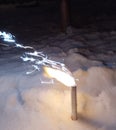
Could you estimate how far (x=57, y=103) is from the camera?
311cm

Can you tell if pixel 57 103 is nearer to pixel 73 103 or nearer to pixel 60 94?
pixel 60 94

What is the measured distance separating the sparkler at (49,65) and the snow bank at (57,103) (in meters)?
0.17

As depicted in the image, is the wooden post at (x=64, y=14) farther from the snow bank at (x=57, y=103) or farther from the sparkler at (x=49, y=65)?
the snow bank at (x=57, y=103)

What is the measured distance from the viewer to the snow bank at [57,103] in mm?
2863

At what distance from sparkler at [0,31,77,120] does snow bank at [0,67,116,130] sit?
170 millimetres

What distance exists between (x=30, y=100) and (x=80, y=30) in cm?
386

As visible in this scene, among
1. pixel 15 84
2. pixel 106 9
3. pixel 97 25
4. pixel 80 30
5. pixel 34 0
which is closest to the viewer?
pixel 15 84

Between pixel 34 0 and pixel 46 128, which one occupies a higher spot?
pixel 34 0

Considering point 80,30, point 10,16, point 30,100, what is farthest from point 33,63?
point 10,16

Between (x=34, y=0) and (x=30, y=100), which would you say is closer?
(x=30, y=100)

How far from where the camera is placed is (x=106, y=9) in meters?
9.66

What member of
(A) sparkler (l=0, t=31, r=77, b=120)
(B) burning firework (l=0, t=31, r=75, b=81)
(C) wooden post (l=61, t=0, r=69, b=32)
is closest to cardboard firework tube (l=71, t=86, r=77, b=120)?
(A) sparkler (l=0, t=31, r=77, b=120)

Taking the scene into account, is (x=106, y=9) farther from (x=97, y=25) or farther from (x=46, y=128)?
(x=46, y=128)

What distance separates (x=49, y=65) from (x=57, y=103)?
0.87 meters
